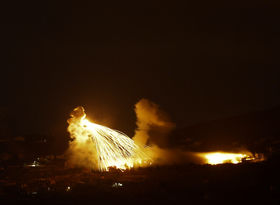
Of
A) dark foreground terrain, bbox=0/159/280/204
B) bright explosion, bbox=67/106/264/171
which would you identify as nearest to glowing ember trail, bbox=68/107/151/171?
bright explosion, bbox=67/106/264/171

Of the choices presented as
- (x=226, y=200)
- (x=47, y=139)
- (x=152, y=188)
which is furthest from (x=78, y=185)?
(x=47, y=139)

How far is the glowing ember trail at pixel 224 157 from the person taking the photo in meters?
30.9

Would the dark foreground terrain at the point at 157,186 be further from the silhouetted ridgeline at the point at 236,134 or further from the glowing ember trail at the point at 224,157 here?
the silhouetted ridgeline at the point at 236,134

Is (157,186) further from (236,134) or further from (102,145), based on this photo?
(236,134)

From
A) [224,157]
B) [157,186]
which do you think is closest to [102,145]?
Result: [157,186]

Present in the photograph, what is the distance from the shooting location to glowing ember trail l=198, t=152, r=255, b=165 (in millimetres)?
30936

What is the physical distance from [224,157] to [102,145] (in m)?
9.49

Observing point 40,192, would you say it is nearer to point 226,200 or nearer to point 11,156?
point 226,200

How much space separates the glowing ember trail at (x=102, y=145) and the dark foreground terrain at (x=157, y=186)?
1.82 m

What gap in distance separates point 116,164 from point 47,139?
30.2m

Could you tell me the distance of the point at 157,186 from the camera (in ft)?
77.3

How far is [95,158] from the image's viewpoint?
33.9 metres

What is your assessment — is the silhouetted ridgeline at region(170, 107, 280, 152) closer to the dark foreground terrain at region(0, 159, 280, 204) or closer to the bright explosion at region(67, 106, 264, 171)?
the bright explosion at region(67, 106, 264, 171)

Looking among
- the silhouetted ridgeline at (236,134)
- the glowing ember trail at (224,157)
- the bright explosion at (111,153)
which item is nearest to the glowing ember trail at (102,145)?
the bright explosion at (111,153)
